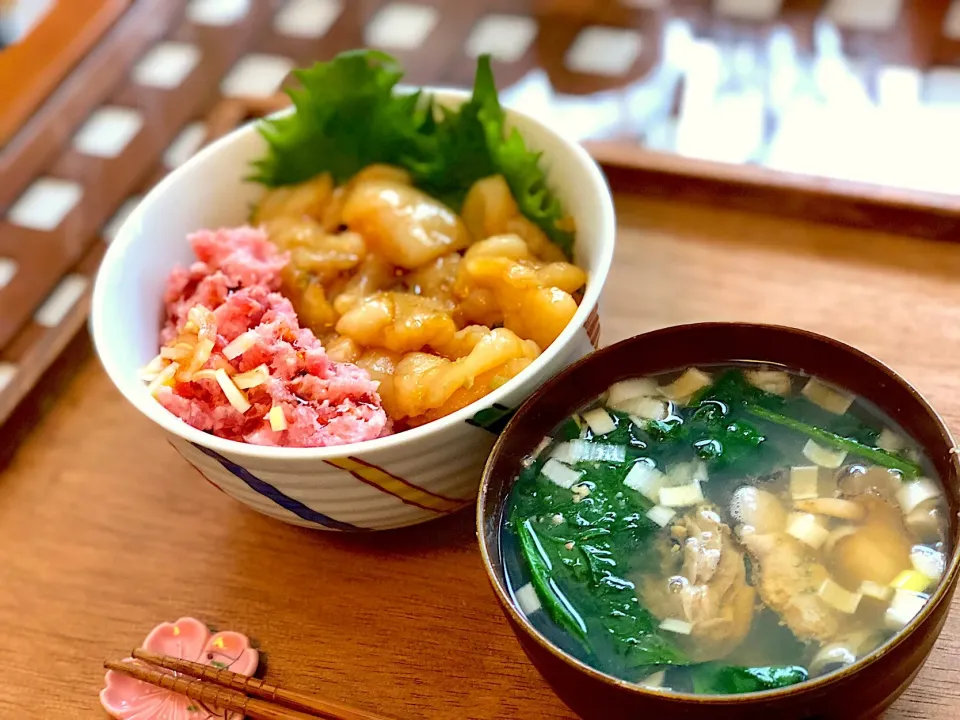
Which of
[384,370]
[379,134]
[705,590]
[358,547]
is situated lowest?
[358,547]

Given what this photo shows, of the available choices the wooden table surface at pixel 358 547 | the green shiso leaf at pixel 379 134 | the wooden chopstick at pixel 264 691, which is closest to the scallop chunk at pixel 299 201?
the green shiso leaf at pixel 379 134

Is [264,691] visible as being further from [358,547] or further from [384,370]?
[384,370]

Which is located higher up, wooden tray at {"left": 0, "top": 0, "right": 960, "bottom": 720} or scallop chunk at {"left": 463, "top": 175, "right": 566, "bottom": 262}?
scallop chunk at {"left": 463, "top": 175, "right": 566, "bottom": 262}

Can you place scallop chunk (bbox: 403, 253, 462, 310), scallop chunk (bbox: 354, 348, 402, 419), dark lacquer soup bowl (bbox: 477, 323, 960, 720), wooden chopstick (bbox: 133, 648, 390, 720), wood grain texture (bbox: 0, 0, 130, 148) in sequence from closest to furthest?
dark lacquer soup bowl (bbox: 477, 323, 960, 720), wooden chopstick (bbox: 133, 648, 390, 720), scallop chunk (bbox: 354, 348, 402, 419), scallop chunk (bbox: 403, 253, 462, 310), wood grain texture (bbox: 0, 0, 130, 148)

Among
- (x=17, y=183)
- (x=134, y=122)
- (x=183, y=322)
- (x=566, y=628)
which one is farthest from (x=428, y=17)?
(x=566, y=628)

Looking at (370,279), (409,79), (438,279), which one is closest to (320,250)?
(370,279)

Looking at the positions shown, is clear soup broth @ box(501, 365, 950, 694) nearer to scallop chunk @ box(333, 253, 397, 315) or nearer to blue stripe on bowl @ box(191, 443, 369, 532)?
blue stripe on bowl @ box(191, 443, 369, 532)

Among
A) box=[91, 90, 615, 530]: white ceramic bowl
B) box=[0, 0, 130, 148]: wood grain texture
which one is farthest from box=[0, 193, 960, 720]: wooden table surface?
box=[0, 0, 130, 148]: wood grain texture
